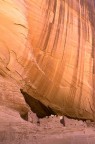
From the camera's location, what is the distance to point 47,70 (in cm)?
604

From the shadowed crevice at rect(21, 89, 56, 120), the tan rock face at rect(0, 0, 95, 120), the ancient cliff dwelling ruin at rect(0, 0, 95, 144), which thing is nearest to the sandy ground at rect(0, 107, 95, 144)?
the ancient cliff dwelling ruin at rect(0, 0, 95, 144)

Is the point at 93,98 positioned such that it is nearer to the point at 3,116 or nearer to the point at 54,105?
the point at 54,105

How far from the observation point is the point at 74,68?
6520 millimetres

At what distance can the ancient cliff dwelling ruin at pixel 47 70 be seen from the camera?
4820mm

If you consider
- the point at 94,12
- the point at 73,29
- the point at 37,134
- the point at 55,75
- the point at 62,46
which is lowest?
the point at 37,134

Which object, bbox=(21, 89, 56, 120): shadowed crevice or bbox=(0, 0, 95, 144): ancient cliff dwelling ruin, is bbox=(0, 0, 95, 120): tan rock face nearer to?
bbox=(0, 0, 95, 144): ancient cliff dwelling ruin

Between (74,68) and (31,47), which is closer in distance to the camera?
(31,47)

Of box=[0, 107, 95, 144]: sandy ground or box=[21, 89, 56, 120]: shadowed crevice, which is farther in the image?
box=[21, 89, 56, 120]: shadowed crevice

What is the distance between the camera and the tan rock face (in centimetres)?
496

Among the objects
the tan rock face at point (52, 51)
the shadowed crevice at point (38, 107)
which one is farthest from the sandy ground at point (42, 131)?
the shadowed crevice at point (38, 107)

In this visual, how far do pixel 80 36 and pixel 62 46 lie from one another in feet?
2.09

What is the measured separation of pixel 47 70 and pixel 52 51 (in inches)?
14.8

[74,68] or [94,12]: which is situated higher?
[94,12]

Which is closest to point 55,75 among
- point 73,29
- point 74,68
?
point 74,68
